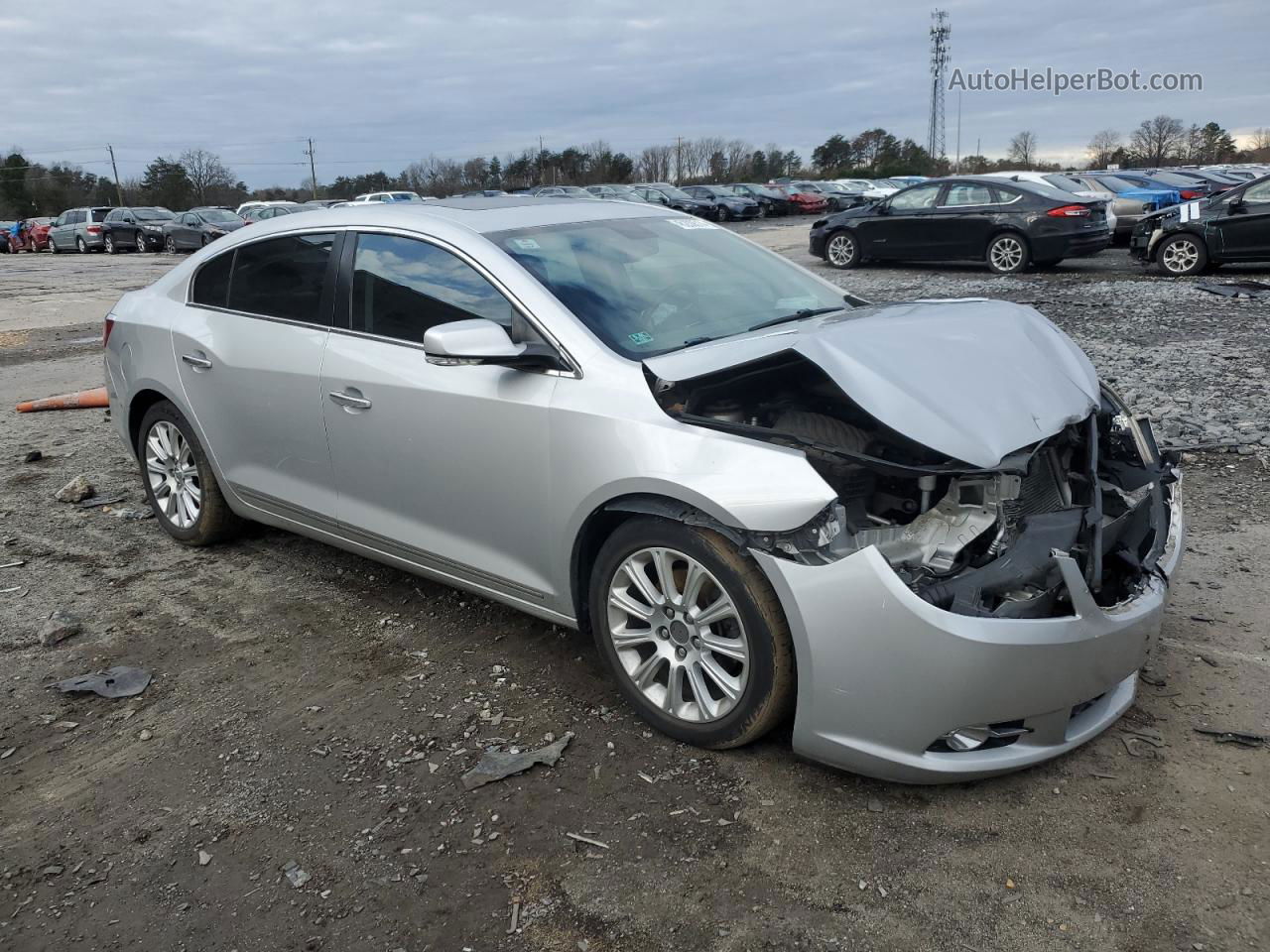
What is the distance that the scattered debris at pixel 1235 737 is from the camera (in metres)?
3.18

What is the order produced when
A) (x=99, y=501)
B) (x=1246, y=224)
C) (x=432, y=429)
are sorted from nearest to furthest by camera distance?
(x=432, y=429), (x=99, y=501), (x=1246, y=224)

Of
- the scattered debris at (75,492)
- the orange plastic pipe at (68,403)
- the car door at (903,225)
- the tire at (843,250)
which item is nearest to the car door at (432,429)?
the scattered debris at (75,492)

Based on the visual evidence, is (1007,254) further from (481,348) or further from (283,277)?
(481,348)

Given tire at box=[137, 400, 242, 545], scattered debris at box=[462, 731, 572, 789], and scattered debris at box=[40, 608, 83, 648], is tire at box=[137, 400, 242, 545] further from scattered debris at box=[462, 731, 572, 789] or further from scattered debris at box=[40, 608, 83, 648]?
scattered debris at box=[462, 731, 572, 789]

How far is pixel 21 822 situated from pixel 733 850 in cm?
212

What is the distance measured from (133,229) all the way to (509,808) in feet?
119

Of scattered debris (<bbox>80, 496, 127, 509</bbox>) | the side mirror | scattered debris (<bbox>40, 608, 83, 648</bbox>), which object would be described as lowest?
scattered debris (<bbox>40, 608, 83, 648</bbox>)

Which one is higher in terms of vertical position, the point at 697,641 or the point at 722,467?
the point at 722,467

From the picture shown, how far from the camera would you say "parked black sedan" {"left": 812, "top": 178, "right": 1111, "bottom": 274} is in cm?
1602

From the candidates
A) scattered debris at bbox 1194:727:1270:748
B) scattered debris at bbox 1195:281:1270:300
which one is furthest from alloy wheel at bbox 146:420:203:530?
scattered debris at bbox 1195:281:1270:300

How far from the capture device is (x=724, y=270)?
4188 millimetres

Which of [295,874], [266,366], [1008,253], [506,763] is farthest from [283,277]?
[1008,253]

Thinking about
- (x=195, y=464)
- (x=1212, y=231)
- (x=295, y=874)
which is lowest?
(x=295, y=874)

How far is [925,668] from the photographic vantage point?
2.71 metres
